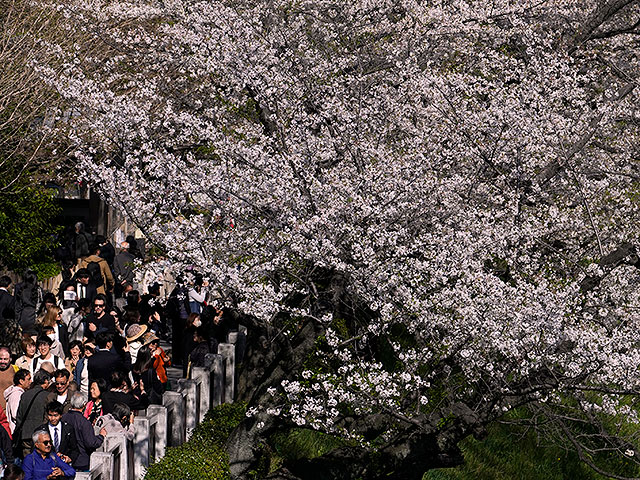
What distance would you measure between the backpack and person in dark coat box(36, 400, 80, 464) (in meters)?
7.45

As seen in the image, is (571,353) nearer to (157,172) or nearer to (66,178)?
→ (157,172)

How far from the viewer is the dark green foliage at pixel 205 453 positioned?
857 cm

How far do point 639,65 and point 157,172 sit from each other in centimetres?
791

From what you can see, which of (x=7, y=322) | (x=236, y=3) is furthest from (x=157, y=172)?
(x=7, y=322)

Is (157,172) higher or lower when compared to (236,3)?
lower

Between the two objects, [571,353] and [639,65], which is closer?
[571,353]

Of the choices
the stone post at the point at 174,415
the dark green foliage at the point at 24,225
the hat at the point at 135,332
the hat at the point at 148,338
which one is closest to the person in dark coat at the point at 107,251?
the dark green foliage at the point at 24,225

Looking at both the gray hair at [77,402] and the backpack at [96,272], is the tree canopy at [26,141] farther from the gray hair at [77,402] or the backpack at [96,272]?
the gray hair at [77,402]

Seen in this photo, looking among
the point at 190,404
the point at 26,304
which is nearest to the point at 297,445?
the point at 190,404

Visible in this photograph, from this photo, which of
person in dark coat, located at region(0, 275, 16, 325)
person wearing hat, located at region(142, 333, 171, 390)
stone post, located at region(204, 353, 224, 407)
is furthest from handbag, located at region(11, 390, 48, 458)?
person in dark coat, located at region(0, 275, 16, 325)

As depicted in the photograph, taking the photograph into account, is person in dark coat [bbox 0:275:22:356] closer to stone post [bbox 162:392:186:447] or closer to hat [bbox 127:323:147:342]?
hat [bbox 127:323:147:342]

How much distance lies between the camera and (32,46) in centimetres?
1573

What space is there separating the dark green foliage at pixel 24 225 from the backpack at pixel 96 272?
6.43 feet

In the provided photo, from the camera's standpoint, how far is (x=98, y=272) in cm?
1617
